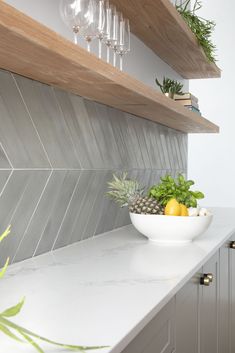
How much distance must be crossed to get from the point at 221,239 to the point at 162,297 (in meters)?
1.02

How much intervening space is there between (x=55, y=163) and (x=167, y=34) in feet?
3.46

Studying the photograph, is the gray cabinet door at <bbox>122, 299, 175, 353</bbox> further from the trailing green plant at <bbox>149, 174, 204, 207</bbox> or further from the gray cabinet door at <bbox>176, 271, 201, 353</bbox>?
the trailing green plant at <bbox>149, 174, 204, 207</bbox>

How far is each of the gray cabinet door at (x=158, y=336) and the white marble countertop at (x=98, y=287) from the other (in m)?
0.05

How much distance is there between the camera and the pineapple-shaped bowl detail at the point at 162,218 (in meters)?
1.93

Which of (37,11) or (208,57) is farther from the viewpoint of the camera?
(208,57)

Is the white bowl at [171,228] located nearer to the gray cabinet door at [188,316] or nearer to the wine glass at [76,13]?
the gray cabinet door at [188,316]

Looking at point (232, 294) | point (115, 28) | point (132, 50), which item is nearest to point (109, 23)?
point (115, 28)

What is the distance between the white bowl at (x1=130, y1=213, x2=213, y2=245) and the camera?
6.33ft

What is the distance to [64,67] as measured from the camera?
1321mm

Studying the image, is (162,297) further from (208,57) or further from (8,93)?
(208,57)

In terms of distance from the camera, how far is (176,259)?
1582 millimetres

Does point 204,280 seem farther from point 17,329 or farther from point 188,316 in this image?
point 17,329

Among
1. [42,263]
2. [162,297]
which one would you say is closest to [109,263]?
[42,263]

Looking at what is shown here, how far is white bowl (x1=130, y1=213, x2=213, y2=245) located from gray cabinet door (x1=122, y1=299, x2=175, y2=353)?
0.67 meters
